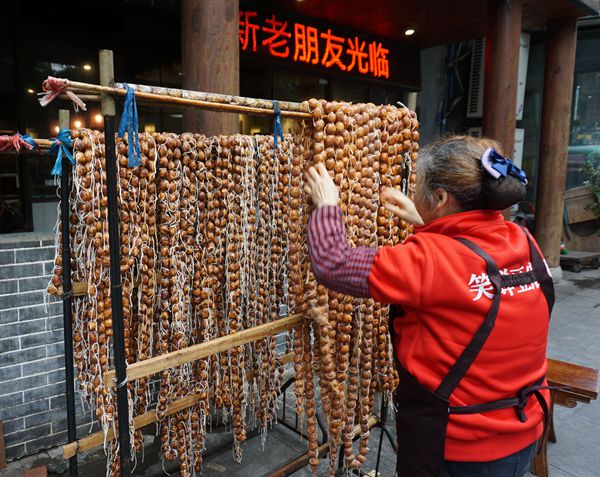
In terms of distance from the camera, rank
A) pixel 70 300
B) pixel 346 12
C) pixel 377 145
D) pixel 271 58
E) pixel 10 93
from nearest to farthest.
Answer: pixel 70 300
pixel 377 145
pixel 10 93
pixel 271 58
pixel 346 12

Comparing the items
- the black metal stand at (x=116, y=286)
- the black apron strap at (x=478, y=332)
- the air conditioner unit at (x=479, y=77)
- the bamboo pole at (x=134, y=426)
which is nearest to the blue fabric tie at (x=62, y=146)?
the black metal stand at (x=116, y=286)

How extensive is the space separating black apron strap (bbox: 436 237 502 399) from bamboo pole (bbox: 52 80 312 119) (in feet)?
3.71

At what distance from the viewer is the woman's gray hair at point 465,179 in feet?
5.95

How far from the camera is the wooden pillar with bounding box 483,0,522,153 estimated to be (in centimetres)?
653

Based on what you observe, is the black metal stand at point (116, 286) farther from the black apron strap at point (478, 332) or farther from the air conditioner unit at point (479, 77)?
the air conditioner unit at point (479, 77)

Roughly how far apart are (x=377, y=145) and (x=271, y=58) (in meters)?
4.73

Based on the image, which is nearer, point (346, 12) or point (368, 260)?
point (368, 260)

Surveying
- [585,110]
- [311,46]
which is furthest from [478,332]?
[585,110]

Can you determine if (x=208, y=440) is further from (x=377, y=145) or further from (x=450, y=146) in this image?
(x=450, y=146)

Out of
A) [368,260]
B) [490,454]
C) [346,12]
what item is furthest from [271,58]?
[490,454]

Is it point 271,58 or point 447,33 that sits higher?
point 447,33

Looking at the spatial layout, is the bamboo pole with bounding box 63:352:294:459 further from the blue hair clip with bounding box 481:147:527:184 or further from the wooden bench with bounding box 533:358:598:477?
the wooden bench with bounding box 533:358:598:477

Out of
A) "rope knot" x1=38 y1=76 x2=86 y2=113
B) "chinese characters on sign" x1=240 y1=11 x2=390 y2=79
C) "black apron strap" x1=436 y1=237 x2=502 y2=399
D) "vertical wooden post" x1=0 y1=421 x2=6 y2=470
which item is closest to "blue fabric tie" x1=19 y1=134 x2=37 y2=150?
"rope knot" x1=38 y1=76 x2=86 y2=113

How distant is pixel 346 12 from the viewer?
23.7 feet
